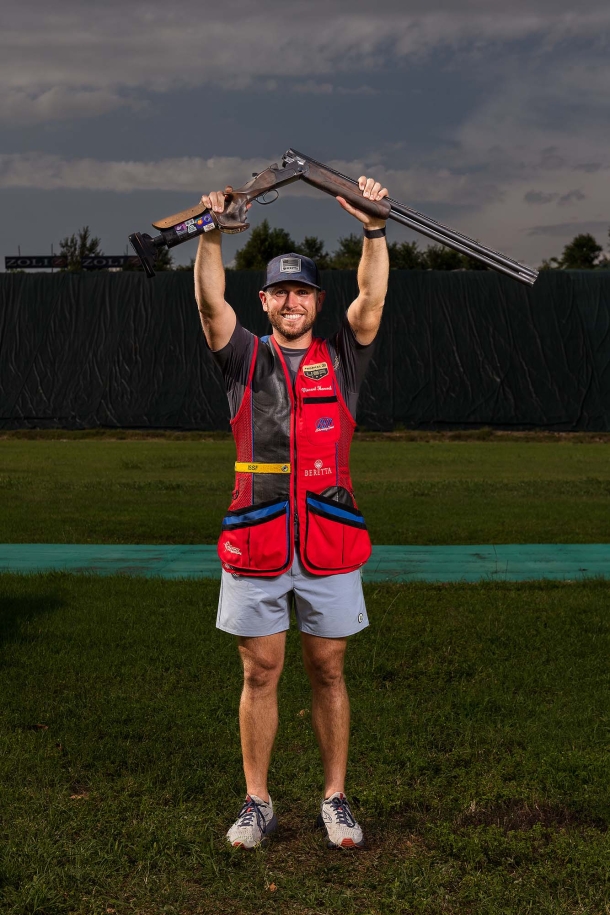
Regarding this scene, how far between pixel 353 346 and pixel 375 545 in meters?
6.27

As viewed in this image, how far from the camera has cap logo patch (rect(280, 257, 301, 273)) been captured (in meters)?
3.85

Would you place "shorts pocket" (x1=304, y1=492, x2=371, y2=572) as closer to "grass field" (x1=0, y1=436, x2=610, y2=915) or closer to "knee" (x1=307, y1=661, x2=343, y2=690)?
"knee" (x1=307, y1=661, x2=343, y2=690)

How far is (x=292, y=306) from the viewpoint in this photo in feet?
12.8

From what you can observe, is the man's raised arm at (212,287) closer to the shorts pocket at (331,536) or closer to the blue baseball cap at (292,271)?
the blue baseball cap at (292,271)

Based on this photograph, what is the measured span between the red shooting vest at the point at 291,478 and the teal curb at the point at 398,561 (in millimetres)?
4675

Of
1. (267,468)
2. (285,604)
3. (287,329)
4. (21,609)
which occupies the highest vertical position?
(287,329)

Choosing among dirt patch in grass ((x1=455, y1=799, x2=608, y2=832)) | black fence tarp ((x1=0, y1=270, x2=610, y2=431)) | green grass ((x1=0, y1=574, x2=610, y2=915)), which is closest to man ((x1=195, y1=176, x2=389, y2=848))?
green grass ((x1=0, y1=574, x2=610, y2=915))

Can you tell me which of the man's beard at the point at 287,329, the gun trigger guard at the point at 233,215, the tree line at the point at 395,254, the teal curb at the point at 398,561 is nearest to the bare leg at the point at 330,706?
the man's beard at the point at 287,329

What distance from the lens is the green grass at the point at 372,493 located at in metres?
10.9

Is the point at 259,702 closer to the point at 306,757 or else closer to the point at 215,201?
the point at 306,757

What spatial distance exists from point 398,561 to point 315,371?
219 inches

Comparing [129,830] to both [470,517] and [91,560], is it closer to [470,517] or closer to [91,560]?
[91,560]

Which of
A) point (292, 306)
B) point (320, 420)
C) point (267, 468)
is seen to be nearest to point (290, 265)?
point (292, 306)

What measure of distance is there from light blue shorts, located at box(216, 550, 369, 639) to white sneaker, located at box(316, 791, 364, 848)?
1.99 ft
